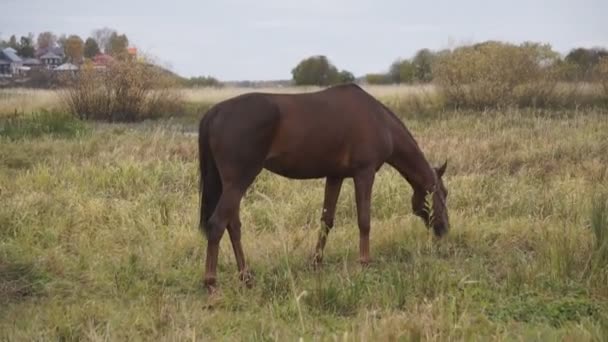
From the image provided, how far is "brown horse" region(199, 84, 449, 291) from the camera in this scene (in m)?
5.78

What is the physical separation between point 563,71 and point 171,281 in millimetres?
21725

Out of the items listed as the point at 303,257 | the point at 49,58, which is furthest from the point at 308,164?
the point at 49,58

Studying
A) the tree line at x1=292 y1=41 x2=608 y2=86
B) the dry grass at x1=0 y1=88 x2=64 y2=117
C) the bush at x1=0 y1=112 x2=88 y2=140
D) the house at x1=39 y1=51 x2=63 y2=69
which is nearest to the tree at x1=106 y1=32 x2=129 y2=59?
the dry grass at x1=0 y1=88 x2=64 y2=117

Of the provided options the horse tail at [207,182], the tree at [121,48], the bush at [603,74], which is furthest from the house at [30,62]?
the horse tail at [207,182]

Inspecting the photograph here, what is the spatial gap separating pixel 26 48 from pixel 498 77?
212ft

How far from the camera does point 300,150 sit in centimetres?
609

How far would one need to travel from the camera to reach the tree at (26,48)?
7400 cm

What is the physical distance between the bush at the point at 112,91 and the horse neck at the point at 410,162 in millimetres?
17869

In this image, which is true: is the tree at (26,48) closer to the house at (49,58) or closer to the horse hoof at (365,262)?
the house at (49,58)

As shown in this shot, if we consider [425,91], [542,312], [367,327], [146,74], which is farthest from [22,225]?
[425,91]

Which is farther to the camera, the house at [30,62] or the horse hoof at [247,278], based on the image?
the house at [30,62]

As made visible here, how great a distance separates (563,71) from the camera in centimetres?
2455

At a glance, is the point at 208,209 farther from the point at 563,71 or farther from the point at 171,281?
the point at 563,71

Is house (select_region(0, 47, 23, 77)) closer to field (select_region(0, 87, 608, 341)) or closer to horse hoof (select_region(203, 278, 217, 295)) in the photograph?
field (select_region(0, 87, 608, 341))
